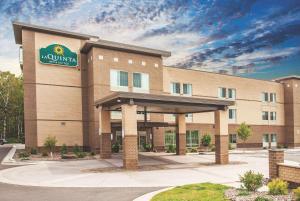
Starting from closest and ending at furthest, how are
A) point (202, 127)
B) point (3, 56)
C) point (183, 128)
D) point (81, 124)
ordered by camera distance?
point (183, 128) < point (81, 124) < point (202, 127) < point (3, 56)

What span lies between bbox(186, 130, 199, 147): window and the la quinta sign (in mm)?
19500

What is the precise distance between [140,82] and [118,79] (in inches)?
124

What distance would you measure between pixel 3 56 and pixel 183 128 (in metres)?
65.9

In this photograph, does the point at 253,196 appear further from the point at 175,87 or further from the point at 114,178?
the point at 175,87

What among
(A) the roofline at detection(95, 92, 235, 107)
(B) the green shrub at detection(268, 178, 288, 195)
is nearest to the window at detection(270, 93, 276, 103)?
(A) the roofline at detection(95, 92, 235, 107)

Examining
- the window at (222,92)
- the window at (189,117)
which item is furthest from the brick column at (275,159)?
the window at (222,92)

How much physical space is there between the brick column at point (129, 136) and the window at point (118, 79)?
16391 millimetres

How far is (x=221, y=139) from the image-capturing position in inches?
1090

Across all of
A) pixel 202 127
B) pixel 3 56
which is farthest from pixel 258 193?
pixel 3 56

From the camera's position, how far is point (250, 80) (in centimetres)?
5638

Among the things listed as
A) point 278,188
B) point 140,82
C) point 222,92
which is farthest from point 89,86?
point 278,188

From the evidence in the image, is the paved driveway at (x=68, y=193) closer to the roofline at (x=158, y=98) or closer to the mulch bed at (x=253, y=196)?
the mulch bed at (x=253, y=196)

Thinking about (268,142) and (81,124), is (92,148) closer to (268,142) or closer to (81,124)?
(81,124)

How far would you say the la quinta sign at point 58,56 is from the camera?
38.0m
